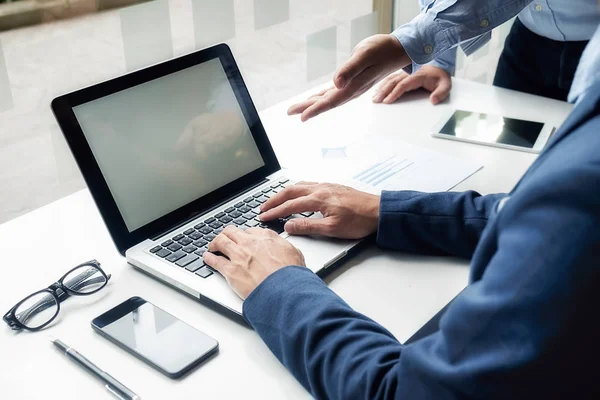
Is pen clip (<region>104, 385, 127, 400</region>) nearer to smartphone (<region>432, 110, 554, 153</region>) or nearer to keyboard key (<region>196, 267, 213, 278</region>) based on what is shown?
keyboard key (<region>196, 267, 213, 278</region>)

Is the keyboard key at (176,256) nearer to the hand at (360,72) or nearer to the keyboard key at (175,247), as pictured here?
the keyboard key at (175,247)

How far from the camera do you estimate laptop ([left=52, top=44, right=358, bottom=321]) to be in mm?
875

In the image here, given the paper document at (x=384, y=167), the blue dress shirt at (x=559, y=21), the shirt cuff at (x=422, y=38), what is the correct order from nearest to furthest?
the paper document at (x=384, y=167) → the shirt cuff at (x=422, y=38) → the blue dress shirt at (x=559, y=21)

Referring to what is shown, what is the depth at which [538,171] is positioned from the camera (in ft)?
1.62

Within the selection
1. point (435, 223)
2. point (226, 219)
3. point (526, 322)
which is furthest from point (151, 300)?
point (526, 322)

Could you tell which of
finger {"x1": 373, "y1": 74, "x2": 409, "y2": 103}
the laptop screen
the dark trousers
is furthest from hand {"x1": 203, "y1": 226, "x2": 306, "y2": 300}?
the dark trousers

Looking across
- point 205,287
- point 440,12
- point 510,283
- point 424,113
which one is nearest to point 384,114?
point 424,113

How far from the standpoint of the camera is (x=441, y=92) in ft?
4.60

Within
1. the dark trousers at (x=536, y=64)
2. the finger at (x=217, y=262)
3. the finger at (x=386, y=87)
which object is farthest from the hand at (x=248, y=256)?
the dark trousers at (x=536, y=64)

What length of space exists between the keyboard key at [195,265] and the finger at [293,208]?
123 mm

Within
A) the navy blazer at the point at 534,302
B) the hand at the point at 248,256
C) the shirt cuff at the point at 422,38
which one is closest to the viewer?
the navy blazer at the point at 534,302

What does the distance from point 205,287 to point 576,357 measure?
475 millimetres

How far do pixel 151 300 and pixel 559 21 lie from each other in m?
1.06

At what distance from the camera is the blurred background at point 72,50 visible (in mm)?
1271
